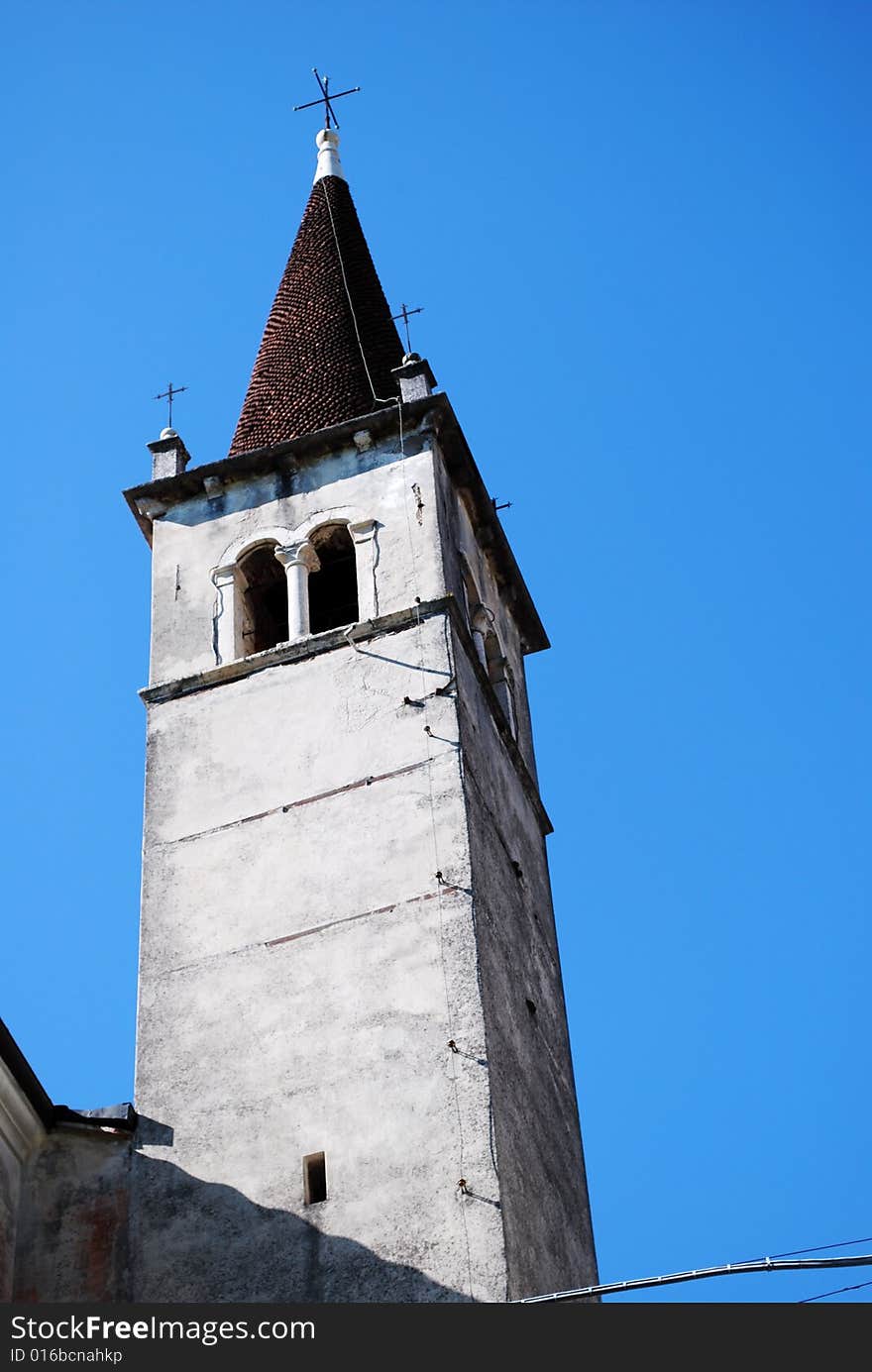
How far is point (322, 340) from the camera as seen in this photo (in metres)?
26.4

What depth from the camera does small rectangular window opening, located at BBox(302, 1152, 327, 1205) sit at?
17.5 m

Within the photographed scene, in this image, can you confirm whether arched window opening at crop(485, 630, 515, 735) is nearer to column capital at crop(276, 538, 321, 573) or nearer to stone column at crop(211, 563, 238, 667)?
column capital at crop(276, 538, 321, 573)

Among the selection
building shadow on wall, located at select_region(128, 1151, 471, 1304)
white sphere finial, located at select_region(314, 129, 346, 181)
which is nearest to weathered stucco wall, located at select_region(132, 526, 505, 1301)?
building shadow on wall, located at select_region(128, 1151, 471, 1304)

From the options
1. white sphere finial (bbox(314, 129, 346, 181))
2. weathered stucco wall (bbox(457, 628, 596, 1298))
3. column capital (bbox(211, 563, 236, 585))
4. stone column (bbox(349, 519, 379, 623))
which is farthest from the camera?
white sphere finial (bbox(314, 129, 346, 181))

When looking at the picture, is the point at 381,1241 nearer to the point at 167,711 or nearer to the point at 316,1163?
the point at 316,1163

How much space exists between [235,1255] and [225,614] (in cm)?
694

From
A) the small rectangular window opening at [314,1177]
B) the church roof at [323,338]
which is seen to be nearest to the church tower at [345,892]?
the small rectangular window opening at [314,1177]

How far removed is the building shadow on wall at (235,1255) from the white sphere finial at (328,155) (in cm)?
1587

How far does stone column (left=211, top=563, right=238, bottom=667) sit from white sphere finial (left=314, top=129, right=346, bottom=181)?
30.1ft

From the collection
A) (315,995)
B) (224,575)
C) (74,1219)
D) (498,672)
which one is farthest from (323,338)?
(74,1219)

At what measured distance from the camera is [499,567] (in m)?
24.7

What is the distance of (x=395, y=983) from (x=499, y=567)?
7375mm

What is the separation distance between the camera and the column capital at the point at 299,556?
22.4m

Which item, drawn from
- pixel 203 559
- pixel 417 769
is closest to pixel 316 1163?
pixel 417 769
